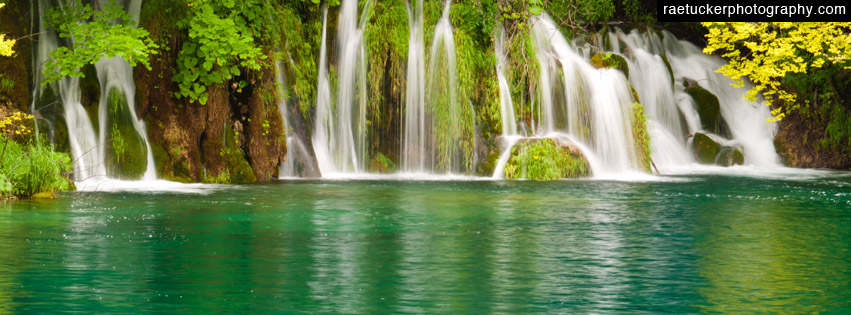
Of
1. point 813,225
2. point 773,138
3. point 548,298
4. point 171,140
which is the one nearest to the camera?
point 548,298

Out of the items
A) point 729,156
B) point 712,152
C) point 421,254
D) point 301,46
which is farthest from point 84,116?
point 729,156

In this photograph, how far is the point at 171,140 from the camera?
68.1 feet

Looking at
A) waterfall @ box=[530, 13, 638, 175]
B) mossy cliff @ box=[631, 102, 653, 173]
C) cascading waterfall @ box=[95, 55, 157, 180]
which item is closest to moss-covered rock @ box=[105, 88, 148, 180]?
cascading waterfall @ box=[95, 55, 157, 180]

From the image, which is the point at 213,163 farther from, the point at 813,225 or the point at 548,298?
the point at 548,298

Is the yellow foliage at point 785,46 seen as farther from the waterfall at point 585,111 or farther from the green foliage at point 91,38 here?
the green foliage at point 91,38

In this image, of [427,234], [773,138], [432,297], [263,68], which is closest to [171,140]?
[263,68]

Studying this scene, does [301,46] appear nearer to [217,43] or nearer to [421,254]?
[217,43]

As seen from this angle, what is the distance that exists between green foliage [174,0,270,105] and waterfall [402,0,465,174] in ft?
12.6

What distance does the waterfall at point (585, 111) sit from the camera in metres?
24.8

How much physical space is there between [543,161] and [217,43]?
7145mm

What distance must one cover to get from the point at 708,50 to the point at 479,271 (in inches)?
820

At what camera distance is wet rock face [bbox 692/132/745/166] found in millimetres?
30312

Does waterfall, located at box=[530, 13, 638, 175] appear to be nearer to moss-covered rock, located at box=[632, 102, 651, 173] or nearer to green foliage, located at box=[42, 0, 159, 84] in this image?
moss-covered rock, located at box=[632, 102, 651, 173]

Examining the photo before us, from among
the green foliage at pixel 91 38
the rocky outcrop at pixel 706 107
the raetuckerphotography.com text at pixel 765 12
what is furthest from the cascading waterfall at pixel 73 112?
the rocky outcrop at pixel 706 107
